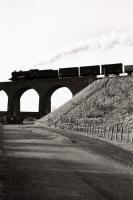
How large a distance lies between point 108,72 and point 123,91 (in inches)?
373

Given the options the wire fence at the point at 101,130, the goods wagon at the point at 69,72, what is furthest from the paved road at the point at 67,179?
the goods wagon at the point at 69,72

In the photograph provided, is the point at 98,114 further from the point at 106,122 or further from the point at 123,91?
the point at 123,91

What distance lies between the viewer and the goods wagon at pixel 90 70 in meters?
61.3

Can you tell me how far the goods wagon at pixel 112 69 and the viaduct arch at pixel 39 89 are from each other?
2.47m

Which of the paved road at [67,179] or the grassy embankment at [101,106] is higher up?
the grassy embankment at [101,106]

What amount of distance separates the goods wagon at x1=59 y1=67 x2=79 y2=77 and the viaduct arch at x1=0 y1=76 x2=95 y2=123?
774 millimetres

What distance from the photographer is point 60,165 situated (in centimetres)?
1110

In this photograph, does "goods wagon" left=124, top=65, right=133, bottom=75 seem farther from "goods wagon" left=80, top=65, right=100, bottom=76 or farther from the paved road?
the paved road

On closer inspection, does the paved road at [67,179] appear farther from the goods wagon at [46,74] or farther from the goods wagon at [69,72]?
the goods wagon at [46,74]

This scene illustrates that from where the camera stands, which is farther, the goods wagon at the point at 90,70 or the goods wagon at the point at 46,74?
the goods wagon at the point at 46,74

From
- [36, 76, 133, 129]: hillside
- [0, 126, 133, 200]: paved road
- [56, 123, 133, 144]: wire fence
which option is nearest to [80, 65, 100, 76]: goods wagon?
[36, 76, 133, 129]: hillside

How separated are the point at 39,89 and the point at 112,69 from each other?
1695 centimetres

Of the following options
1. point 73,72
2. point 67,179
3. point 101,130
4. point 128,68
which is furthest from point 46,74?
point 67,179

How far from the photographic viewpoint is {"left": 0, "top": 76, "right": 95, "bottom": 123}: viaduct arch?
63634 millimetres
